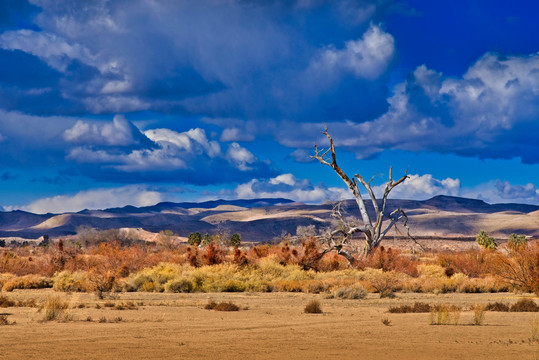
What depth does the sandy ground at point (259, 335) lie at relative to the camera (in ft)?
46.7

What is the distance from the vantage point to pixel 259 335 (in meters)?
16.9

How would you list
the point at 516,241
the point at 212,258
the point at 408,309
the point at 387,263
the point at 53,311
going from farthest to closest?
the point at 516,241
the point at 387,263
the point at 212,258
the point at 408,309
the point at 53,311

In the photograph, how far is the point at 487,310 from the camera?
2403cm

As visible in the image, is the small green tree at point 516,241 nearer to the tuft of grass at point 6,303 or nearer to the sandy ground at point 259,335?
the sandy ground at point 259,335

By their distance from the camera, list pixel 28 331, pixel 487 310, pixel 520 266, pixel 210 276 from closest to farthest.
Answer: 1. pixel 28 331
2. pixel 487 310
3. pixel 520 266
4. pixel 210 276

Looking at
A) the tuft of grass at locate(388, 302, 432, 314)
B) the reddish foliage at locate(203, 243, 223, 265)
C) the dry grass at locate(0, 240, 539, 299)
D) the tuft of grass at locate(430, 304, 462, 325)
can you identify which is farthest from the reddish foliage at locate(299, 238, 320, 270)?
the tuft of grass at locate(430, 304, 462, 325)

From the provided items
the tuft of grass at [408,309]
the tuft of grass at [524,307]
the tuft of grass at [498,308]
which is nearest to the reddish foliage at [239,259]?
the tuft of grass at [408,309]

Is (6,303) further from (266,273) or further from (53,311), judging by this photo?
(266,273)

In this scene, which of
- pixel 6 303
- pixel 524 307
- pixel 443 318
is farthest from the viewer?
pixel 6 303

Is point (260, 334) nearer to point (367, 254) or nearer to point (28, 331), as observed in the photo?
point (28, 331)

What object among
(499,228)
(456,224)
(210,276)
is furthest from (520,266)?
(456,224)

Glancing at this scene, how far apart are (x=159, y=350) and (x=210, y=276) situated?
22.5m

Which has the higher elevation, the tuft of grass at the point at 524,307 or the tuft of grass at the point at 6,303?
the tuft of grass at the point at 6,303

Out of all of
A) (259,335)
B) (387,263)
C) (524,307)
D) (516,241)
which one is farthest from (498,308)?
(516,241)
